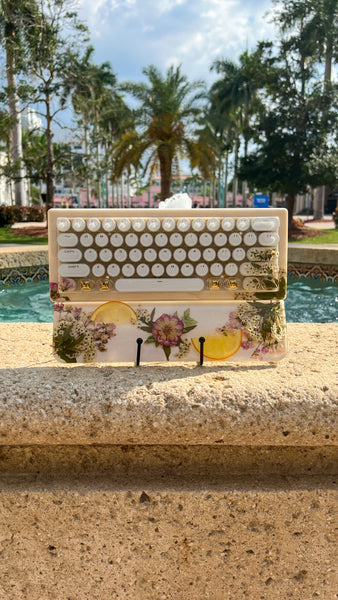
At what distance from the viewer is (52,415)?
45.4 inches

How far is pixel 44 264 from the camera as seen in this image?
817 cm

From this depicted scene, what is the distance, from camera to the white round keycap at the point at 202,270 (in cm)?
157

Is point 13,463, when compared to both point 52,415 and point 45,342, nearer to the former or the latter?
point 52,415

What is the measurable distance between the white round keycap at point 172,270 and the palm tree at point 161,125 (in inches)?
673

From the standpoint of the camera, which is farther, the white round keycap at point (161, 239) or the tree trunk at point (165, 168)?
the tree trunk at point (165, 168)

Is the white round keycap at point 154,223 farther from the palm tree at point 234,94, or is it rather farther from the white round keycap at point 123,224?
the palm tree at point 234,94

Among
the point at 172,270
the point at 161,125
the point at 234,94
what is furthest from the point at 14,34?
the point at 172,270

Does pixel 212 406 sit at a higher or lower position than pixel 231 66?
lower

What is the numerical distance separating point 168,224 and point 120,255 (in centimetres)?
19

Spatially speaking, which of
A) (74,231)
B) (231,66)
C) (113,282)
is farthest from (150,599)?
(231,66)

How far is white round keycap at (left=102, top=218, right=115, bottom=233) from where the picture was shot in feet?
5.07

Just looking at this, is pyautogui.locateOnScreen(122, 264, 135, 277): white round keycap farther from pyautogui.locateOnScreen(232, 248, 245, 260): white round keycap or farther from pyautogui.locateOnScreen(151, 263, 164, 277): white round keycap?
pyautogui.locateOnScreen(232, 248, 245, 260): white round keycap

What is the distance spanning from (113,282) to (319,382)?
708 mm

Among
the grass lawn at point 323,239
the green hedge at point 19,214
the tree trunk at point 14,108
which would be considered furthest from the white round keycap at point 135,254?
the green hedge at point 19,214
